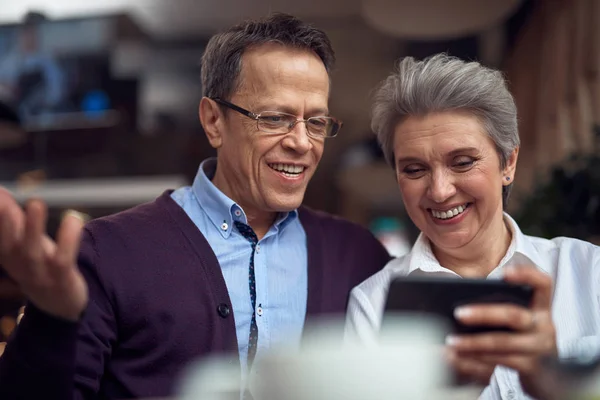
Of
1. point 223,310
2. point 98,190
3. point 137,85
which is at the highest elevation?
point 223,310

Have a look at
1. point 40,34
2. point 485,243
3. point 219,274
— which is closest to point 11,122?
point 40,34

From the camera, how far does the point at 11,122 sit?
5.09m

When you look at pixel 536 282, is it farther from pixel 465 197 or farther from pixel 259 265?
pixel 259 265

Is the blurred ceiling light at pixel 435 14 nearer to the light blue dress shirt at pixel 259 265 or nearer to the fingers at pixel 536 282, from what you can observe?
the light blue dress shirt at pixel 259 265

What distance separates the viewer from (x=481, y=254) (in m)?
1.84

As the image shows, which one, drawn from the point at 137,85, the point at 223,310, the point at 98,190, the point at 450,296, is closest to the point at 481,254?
the point at 223,310

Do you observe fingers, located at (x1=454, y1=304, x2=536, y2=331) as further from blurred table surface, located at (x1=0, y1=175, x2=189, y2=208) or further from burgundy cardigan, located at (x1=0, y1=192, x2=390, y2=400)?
blurred table surface, located at (x1=0, y1=175, x2=189, y2=208)

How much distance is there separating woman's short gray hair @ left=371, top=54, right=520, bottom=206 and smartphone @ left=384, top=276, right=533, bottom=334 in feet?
2.48

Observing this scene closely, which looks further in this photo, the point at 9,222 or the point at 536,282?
the point at 536,282

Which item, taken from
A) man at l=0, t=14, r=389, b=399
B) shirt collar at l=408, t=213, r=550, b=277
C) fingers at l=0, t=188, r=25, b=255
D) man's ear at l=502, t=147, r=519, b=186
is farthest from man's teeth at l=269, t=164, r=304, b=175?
fingers at l=0, t=188, r=25, b=255

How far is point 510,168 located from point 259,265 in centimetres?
72

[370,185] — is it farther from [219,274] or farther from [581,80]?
[219,274]

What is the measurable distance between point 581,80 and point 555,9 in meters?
0.91

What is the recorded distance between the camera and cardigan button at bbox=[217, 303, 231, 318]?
1748mm
